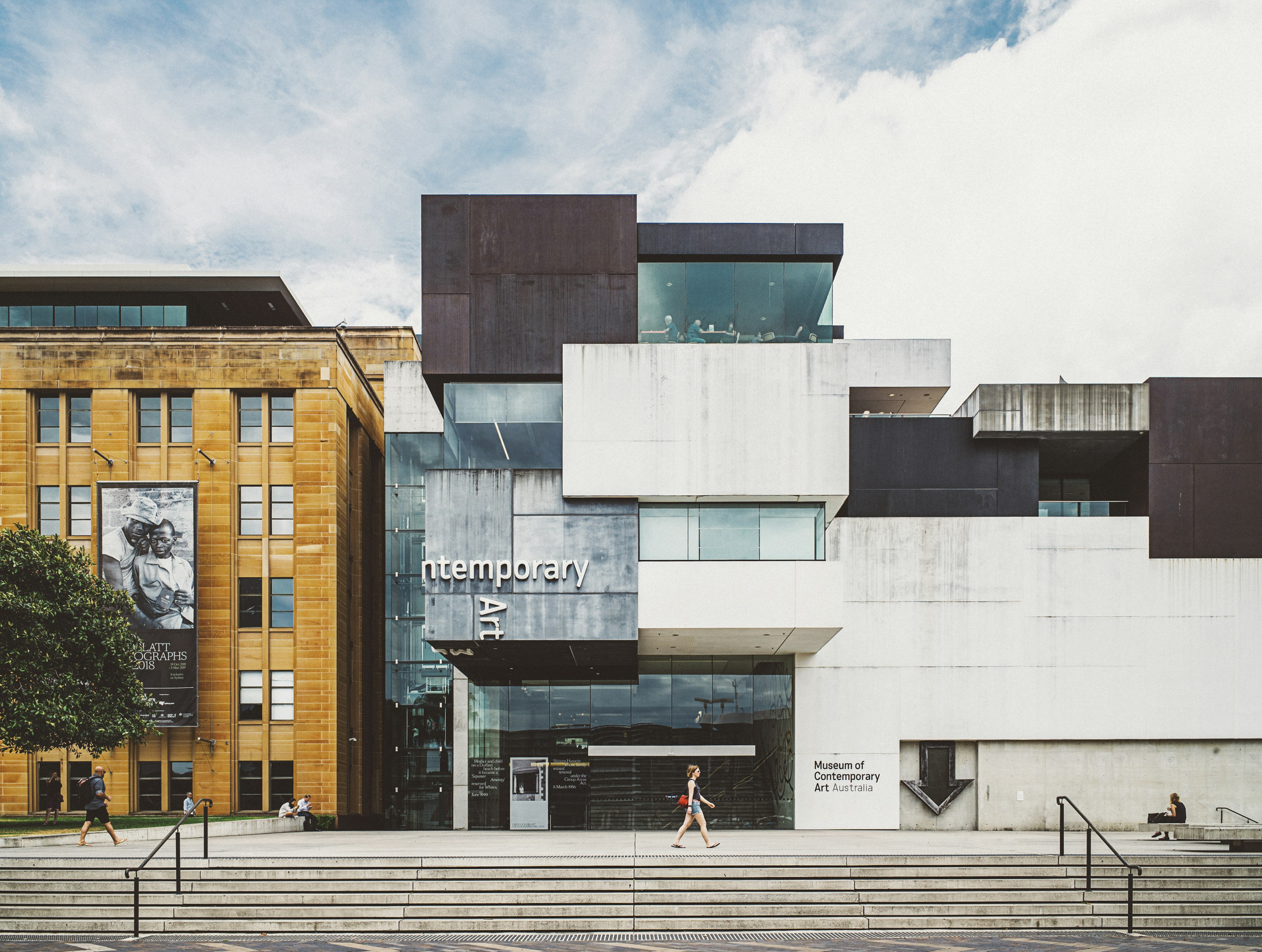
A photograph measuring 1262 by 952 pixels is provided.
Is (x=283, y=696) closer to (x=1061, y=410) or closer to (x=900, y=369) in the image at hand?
(x=1061, y=410)

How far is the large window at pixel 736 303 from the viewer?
23234mm

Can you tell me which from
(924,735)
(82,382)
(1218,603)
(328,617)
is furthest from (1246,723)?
(82,382)

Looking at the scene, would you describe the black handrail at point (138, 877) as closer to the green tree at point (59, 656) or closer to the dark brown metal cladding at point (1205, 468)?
the green tree at point (59, 656)

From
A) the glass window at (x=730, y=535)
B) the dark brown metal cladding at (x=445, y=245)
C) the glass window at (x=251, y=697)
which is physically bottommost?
the glass window at (x=251, y=697)

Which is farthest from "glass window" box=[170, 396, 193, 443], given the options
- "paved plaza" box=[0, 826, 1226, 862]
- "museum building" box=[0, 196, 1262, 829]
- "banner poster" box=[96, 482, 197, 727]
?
"paved plaza" box=[0, 826, 1226, 862]

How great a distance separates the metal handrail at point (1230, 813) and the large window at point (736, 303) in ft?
54.7

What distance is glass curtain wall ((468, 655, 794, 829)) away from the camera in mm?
27281

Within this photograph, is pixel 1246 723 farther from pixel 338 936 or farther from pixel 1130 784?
pixel 338 936

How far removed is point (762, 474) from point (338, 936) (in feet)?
42.9

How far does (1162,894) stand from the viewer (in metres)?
14.6

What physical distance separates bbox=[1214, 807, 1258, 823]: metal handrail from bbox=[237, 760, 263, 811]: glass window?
90.8 feet

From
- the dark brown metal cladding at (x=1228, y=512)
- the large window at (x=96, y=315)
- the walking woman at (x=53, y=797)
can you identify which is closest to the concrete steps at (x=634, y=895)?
the walking woman at (x=53, y=797)

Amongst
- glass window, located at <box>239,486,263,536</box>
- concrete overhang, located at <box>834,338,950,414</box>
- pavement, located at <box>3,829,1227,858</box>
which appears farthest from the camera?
concrete overhang, located at <box>834,338,950,414</box>

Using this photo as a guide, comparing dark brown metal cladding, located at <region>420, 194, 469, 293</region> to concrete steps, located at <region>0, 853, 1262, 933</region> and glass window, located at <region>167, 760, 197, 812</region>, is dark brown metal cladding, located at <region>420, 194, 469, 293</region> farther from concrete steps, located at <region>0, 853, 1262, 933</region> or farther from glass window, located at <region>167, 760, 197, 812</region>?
glass window, located at <region>167, 760, 197, 812</region>
